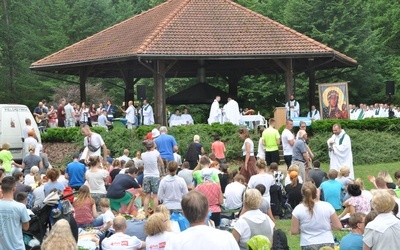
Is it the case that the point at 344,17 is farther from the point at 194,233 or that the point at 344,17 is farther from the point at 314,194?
the point at 194,233

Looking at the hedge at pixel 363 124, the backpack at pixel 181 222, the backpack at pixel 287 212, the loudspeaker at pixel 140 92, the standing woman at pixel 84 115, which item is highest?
the loudspeaker at pixel 140 92

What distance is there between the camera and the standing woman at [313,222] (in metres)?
9.98

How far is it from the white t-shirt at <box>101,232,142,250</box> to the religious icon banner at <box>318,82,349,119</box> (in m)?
20.6

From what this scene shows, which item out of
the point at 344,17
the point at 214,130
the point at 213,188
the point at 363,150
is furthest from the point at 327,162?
the point at 344,17

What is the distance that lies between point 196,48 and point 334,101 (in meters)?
5.74

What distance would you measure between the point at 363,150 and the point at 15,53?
3572 centimetres

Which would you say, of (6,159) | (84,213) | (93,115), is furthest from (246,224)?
(93,115)

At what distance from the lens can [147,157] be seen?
1742 cm

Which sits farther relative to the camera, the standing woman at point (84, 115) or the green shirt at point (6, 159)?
the standing woman at point (84, 115)

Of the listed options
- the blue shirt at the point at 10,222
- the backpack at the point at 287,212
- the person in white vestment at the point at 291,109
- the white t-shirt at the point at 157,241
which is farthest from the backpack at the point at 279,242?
the person in white vestment at the point at 291,109

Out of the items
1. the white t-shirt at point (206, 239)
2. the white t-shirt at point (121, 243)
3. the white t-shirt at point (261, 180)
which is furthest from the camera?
the white t-shirt at point (261, 180)

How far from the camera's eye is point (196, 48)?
96.4 feet

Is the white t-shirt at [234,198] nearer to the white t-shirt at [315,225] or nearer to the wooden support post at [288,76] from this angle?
the white t-shirt at [315,225]

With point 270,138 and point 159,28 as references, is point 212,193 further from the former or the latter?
point 159,28
